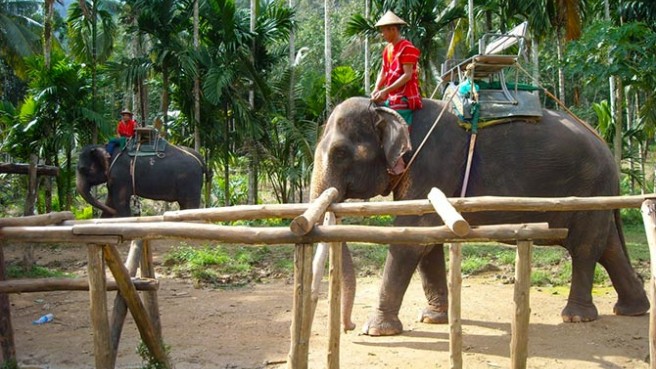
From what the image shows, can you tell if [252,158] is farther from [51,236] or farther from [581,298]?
[51,236]

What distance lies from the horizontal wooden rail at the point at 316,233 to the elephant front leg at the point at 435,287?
9.79ft

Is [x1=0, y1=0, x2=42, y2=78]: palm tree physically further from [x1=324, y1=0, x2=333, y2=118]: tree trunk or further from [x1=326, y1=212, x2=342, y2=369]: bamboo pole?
[x1=326, y1=212, x2=342, y2=369]: bamboo pole

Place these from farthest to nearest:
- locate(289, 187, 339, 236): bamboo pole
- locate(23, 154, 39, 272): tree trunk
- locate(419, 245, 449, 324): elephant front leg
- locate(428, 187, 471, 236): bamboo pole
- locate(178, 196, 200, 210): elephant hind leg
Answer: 1. locate(178, 196, 200, 210): elephant hind leg
2. locate(23, 154, 39, 272): tree trunk
3. locate(419, 245, 449, 324): elephant front leg
4. locate(289, 187, 339, 236): bamboo pole
5. locate(428, 187, 471, 236): bamboo pole

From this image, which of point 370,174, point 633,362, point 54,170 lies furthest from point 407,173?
point 54,170

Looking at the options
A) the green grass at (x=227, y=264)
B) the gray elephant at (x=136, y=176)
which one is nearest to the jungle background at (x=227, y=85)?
the gray elephant at (x=136, y=176)

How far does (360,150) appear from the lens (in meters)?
7.23

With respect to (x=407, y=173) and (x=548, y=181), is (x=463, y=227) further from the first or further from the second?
(x=548, y=181)

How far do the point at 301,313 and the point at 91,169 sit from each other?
9.54m

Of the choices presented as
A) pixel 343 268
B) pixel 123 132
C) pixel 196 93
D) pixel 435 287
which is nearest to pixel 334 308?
pixel 343 268

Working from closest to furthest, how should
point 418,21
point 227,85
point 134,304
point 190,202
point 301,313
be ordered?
point 301,313, point 134,304, point 190,202, point 227,85, point 418,21

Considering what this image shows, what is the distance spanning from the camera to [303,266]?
4.72 metres

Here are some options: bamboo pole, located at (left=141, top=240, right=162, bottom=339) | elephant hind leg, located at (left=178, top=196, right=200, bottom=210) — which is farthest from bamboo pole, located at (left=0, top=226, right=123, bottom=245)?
elephant hind leg, located at (left=178, top=196, right=200, bottom=210)

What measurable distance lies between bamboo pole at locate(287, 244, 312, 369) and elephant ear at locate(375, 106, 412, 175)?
2.57 m

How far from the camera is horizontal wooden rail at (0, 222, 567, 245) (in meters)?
4.51
